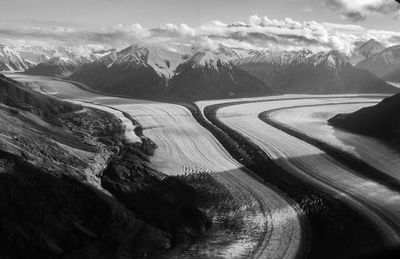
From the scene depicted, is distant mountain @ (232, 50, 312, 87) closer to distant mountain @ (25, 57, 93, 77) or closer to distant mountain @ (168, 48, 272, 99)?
distant mountain @ (168, 48, 272, 99)

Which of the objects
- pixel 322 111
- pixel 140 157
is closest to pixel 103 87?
pixel 322 111

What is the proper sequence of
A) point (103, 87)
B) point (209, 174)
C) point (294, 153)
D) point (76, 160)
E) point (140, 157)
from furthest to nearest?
point (103, 87), point (294, 153), point (140, 157), point (209, 174), point (76, 160)

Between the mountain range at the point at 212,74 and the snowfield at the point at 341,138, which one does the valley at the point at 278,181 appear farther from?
the mountain range at the point at 212,74

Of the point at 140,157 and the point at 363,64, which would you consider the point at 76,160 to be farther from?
the point at 363,64

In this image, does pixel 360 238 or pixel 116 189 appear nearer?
pixel 360 238

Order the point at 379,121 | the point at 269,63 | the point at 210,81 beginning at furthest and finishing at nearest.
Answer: the point at 269,63, the point at 210,81, the point at 379,121

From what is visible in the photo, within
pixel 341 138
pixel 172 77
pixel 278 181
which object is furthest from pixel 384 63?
pixel 278 181

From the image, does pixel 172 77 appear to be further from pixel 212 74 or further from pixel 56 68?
pixel 56 68
